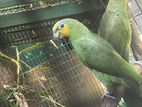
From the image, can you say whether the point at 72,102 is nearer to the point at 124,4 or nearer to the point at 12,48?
the point at 12,48

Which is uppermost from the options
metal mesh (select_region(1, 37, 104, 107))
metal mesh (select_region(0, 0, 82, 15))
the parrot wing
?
metal mesh (select_region(0, 0, 82, 15))

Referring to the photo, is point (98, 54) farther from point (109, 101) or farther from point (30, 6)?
point (30, 6)

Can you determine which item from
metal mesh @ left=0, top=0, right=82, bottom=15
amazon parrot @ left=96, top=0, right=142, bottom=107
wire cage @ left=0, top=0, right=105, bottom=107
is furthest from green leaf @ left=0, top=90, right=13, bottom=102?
amazon parrot @ left=96, top=0, right=142, bottom=107

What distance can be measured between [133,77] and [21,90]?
59cm

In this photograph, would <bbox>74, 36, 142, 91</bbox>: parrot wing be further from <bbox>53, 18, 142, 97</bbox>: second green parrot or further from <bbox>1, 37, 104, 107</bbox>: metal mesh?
<bbox>1, 37, 104, 107</bbox>: metal mesh

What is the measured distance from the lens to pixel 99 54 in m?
1.10

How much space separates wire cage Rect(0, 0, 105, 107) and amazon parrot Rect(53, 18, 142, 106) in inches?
21.9

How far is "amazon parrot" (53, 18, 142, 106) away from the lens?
42.7 inches

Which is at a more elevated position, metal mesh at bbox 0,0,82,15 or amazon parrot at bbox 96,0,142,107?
metal mesh at bbox 0,0,82,15

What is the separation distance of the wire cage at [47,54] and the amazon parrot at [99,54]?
557 millimetres

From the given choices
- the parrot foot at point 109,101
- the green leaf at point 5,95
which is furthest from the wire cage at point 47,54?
the parrot foot at point 109,101

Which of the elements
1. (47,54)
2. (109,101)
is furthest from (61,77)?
(109,101)

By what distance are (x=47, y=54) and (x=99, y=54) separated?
0.66 meters

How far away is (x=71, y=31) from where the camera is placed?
1.11m
